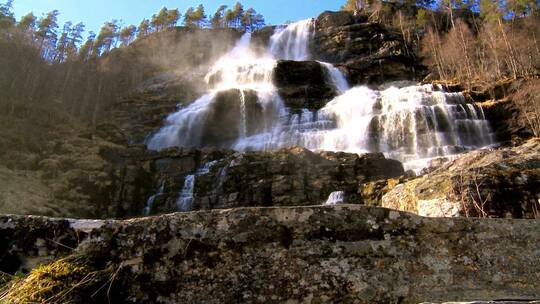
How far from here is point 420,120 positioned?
103 ft

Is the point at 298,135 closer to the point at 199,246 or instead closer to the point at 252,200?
the point at 252,200

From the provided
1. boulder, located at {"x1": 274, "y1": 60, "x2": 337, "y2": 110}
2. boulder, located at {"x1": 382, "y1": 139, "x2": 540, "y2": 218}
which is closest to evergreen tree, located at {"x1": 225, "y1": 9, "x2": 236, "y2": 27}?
boulder, located at {"x1": 274, "y1": 60, "x2": 337, "y2": 110}

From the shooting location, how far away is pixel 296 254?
3.28 m

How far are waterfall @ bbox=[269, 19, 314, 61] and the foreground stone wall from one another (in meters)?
55.9

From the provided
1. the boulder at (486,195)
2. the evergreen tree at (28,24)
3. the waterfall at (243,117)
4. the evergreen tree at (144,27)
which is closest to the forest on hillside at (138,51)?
the evergreen tree at (28,24)

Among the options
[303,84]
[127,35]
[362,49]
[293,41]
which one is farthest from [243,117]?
[127,35]

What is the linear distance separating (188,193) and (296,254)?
22785mm

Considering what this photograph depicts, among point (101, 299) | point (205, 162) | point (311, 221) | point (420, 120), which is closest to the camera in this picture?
point (101, 299)

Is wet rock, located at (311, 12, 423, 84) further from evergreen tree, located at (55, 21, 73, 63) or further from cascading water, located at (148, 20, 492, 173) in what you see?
evergreen tree, located at (55, 21, 73, 63)

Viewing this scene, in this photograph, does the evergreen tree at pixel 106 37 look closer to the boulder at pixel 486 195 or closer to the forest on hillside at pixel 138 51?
the forest on hillside at pixel 138 51

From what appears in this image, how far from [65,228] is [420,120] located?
30.3 metres

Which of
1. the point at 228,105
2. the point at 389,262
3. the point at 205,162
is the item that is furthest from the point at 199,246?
the point at 228,105

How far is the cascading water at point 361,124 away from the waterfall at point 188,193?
7.57m

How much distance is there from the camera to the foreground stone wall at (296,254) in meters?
3.18
